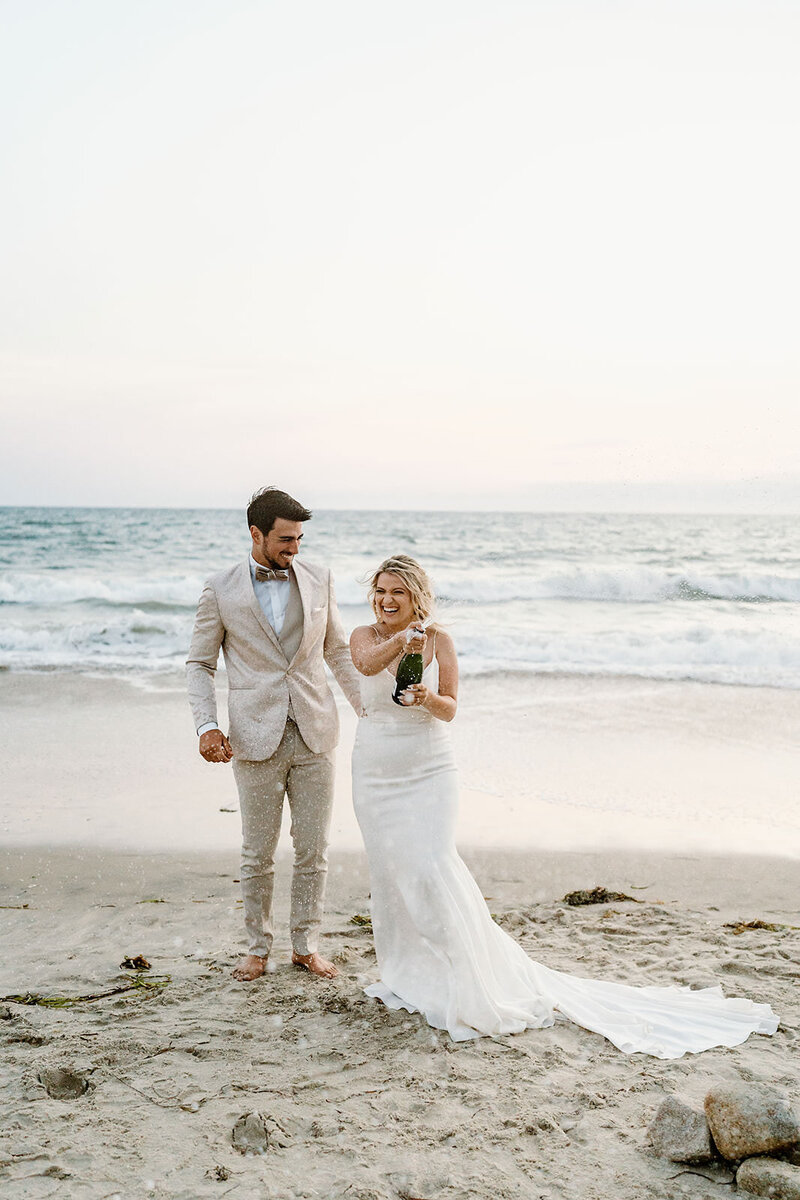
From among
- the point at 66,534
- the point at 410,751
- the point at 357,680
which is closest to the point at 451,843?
the point at 410,751

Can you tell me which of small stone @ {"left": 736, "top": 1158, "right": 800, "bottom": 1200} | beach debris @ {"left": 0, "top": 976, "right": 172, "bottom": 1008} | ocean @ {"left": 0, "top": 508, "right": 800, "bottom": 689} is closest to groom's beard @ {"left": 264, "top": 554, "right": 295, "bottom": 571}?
ocean @ {"left": 0, "top": 508, "right": 800, "bottom": 689}

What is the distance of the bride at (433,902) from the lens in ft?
13.0

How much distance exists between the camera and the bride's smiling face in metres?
4.19

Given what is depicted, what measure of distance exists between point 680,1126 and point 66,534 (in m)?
39.3

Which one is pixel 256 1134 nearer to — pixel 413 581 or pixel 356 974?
pixel 356 974

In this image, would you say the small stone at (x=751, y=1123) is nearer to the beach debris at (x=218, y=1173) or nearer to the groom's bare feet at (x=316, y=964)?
the beach debris at (x=218, y=1173)

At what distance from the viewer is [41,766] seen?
8359mm

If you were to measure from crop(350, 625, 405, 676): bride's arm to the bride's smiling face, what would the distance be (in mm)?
55

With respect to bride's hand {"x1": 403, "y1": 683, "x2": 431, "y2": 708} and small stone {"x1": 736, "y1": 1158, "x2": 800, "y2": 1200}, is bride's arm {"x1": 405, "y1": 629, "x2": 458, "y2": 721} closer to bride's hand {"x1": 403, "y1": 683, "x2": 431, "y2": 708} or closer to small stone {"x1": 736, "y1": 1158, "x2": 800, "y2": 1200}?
bride's hand {"x1": 403, "y1": 683, "x2": 431, "y2": 708}

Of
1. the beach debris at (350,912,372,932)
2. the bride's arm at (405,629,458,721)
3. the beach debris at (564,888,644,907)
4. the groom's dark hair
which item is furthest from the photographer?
the beach debris at (564,888,644,907)

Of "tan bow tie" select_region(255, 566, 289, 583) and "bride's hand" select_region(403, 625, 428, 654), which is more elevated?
"tan bow tie" select_region(255, 566, 289, 583)

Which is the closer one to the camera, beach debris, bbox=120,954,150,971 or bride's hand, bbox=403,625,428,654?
bride's hand, bbox=403,625,428,654

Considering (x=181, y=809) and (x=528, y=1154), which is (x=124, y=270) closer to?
(x=181, y=809)

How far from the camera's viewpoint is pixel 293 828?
4.70 meters
